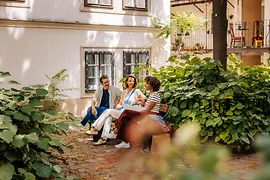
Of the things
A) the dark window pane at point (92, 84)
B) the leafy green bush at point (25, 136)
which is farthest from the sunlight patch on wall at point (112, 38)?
the leafy green bush at point (25, 136)

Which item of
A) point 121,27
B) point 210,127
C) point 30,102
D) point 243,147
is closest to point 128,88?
point 210,127

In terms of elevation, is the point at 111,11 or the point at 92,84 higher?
the point at 111,11

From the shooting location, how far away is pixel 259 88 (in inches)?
346

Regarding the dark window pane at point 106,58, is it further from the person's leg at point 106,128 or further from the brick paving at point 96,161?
the person's leg at point 106,128

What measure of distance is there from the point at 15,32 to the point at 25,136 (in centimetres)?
843

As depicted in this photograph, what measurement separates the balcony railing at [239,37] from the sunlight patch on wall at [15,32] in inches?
313

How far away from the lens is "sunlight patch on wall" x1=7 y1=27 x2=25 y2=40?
12.7 metres

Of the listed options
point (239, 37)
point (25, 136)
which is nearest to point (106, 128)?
point (25, 136)

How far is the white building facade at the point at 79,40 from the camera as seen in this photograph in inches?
505

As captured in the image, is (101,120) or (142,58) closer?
(101,120)

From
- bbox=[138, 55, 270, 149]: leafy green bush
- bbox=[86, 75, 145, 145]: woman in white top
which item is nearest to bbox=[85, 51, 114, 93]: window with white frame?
bbox=[86, 75, 145, 145]: woman in white top

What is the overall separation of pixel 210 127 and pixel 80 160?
7.78 feet

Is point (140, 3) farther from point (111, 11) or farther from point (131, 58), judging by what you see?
point (131, 58)

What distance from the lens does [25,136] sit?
4.93 metres
